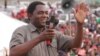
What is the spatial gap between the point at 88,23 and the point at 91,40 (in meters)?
0.66

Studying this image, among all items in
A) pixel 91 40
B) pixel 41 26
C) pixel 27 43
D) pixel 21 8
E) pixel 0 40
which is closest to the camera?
pixel 27 43

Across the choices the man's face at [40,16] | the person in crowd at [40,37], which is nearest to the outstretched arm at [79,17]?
the person in crowd at [40,37]

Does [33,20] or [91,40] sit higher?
[33,20]

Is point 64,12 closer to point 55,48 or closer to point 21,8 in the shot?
point 21,8

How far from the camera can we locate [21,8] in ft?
21.1

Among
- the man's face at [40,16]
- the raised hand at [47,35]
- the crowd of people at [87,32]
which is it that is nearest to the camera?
the raised hand at [47,35]

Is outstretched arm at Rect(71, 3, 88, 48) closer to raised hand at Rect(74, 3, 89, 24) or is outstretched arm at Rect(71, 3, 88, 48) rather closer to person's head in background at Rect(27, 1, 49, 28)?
raised hand at Rect(74, 3, 89, 24)

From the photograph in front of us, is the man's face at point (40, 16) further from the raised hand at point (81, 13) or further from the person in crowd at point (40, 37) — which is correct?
the raised hand at point (81, 13)

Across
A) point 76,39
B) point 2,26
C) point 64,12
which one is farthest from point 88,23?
point 76,39

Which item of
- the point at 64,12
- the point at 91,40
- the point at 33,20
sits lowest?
the point at 91,40

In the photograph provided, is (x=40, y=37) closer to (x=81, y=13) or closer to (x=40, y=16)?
(x=40, y=16)

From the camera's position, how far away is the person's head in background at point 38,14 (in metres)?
2.36

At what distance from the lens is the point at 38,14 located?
243cm

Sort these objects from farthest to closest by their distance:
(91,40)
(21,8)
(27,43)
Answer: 1. (21,8)
2. (91,40)
3. (27,43)
